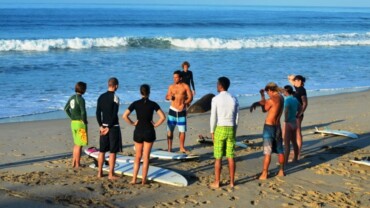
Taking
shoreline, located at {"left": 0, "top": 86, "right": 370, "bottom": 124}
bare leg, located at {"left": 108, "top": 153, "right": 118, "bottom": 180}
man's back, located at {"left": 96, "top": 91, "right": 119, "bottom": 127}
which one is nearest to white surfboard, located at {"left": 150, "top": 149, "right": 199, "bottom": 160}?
bare leg, located at {"left": 108, "top": 153, "right": 118, "bottom": 180}

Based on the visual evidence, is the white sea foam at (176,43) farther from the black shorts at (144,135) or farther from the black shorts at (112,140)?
the black shorts at (144,135)

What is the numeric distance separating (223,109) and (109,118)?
5.62 ft

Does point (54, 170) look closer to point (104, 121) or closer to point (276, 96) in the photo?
point (104, 121)

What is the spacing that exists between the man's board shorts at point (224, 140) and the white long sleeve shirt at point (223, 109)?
7cm

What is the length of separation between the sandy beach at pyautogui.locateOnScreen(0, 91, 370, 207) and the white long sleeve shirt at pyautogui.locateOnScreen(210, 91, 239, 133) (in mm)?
999

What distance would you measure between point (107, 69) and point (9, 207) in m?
17.6

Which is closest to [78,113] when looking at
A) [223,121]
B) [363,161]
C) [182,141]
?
[182,141]

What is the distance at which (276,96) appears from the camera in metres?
8.43

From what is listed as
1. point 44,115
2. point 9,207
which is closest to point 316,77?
point 44,115

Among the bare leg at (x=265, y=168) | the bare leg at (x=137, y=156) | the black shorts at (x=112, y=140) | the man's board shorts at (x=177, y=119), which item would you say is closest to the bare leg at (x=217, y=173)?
the bare leg at (x=265, y=168)

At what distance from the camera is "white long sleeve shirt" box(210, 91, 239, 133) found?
7816 mm

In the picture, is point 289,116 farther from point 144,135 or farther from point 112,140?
point 112,140

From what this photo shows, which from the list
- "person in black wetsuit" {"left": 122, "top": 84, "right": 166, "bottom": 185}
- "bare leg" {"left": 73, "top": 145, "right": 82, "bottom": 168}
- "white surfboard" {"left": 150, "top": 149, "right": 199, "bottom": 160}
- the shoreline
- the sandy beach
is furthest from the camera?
the shoreline

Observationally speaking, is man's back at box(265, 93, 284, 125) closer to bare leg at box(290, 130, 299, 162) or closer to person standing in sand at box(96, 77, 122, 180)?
bare leg at box(290, 130, 299, 162)
